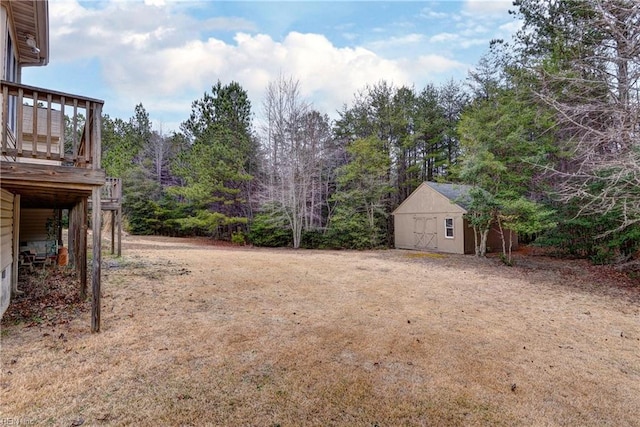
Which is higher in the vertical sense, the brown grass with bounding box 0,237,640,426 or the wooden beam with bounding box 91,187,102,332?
the wooden beam with bounding box 91,187,102,332

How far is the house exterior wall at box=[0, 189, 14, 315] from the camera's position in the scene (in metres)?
4.43

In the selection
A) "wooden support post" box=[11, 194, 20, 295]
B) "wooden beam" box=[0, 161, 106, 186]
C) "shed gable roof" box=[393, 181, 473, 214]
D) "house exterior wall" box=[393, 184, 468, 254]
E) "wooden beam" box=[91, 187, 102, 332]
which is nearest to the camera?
"wooden beam" box=[0, 161, 106, 186]

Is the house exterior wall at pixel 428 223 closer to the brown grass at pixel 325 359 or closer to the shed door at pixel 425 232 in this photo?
the shed door at pixel 425 232

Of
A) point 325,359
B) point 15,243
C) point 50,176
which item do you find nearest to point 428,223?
point 325,359

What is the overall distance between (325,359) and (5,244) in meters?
4.95

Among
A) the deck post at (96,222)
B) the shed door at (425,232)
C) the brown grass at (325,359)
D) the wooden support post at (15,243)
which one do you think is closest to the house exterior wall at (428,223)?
the shed door at (425,232)

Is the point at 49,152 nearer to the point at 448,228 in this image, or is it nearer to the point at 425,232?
the point at 448,228

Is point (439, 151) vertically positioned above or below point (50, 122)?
above

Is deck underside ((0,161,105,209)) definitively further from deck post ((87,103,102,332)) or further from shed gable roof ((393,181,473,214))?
shed gable roof ((393,181,473,214))

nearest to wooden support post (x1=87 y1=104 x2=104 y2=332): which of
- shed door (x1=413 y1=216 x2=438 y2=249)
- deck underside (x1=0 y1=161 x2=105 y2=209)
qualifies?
deck underside (x1=0 y1=161 x2=105 y2=209)

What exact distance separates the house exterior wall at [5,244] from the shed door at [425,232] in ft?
50.3

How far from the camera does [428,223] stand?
16.5m

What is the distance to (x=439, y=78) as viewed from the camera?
24219 mm

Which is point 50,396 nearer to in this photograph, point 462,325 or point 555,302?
point 462,325
